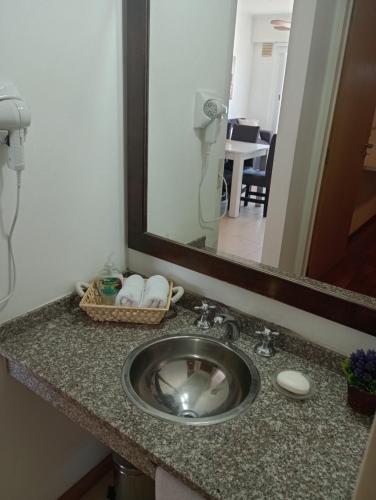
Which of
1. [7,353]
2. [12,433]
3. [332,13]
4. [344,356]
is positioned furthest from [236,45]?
[12,433]

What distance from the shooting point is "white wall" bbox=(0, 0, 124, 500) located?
41.6 inches

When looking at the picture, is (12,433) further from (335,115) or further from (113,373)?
(335,115)

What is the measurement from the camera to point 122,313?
1.29m

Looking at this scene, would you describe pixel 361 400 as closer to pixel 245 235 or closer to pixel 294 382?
pixel 294 382

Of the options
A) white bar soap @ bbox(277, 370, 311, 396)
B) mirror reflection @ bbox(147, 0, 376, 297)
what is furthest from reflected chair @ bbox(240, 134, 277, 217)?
white bar soap @ bbox(277, 370, 311, 396)

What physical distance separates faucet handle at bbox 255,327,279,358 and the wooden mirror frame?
11 cm

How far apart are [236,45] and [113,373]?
1.11 metres

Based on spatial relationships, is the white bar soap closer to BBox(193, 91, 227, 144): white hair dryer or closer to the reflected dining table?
the reflected dining table

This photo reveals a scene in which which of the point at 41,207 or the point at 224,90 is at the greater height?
the point at 224,90

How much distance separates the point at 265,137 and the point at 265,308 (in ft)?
1.78

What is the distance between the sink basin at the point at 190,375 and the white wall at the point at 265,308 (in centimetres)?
15

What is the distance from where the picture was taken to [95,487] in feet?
5.46

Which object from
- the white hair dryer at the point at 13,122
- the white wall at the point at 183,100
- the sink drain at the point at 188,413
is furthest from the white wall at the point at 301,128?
the white hair dryer at the point at 13,122

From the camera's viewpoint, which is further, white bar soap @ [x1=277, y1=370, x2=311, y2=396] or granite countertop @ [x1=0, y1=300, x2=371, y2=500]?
white bar soap @ [x1=277, y1=370, x2=311, y2=396]
